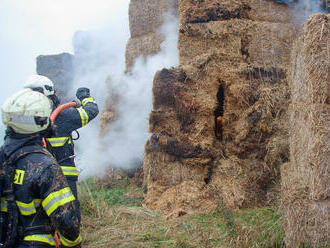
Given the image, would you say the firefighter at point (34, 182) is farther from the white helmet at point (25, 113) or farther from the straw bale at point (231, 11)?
the straw bale at point (231, 11)

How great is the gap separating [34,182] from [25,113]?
0.43 meters

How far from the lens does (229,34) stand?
5938mm

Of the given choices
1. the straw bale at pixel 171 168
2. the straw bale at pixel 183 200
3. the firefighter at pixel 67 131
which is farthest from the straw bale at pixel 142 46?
the firefighter at pixel 67 131

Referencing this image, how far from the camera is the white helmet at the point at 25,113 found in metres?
2.05

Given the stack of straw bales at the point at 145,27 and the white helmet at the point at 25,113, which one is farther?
the stack of straw bales at the point at 145,27

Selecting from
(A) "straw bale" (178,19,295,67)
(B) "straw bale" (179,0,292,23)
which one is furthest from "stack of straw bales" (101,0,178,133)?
(A) "straw bale" (178,19,295,67)

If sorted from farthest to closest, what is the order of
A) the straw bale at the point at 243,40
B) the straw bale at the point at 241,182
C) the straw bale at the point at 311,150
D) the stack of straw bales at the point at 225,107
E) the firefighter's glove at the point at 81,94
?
1. the straw bale at the point at 243,40
2. the stack of straw bales at the point at 225,107
3. the straw bale at the point at 241,182
4. the firefighter's glove at the point at 81,94
5. the straw bale at the point at 311,150

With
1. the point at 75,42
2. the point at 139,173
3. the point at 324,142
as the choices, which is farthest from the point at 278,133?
the point at 75,42

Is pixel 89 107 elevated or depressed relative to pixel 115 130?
elevated

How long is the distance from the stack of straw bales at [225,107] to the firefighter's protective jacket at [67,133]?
2201mm

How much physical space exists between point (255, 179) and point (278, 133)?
844 millimetres

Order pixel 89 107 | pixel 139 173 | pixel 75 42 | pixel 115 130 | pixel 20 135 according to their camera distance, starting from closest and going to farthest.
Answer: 1. pixel 20 135
2. pixel 89 107
3. pixel 139 173
4. pixel 115 130
5. pixel 75 42

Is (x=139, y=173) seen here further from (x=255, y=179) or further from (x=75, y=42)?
(x=75, y=42)

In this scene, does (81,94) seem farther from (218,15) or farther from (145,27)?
(145,27)
